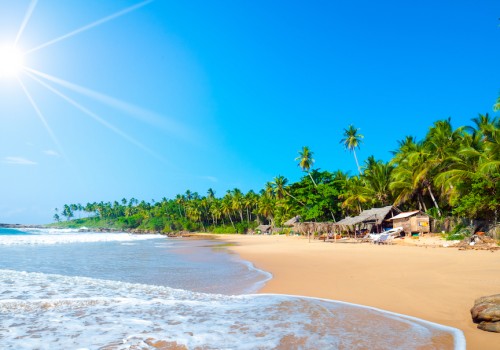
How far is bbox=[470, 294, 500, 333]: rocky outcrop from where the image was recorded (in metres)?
4.22

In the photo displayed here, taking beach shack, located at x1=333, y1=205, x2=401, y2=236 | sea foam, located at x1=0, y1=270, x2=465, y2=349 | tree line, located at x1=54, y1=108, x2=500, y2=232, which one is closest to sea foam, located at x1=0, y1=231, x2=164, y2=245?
tree line, located at x1=54, y1=108, x2=500, y2=232

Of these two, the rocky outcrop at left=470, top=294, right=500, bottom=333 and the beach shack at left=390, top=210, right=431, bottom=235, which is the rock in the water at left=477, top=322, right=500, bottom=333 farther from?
the beach shack at left=390, top=210, right=431, bottom=235

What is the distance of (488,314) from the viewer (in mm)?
4324

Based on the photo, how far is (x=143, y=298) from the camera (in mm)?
6938

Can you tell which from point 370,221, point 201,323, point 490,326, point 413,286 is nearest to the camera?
point 490,326

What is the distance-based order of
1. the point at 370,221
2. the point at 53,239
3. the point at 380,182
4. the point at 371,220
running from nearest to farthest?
the point at 371,220, the point at 370,221, the point at 380,182, the point at 53,239

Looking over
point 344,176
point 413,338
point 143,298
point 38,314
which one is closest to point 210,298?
point 143,298

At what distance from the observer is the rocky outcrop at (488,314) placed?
4.22 metres

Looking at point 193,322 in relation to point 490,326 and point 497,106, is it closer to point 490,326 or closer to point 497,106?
point 490,326

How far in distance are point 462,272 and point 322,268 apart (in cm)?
408

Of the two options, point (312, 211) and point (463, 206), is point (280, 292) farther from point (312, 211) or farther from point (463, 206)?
point (312, 211)

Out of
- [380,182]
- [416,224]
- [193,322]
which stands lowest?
[193,322]

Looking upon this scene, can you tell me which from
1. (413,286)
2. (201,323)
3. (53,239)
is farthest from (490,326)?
(53,239)

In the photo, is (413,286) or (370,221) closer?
(413,286)
